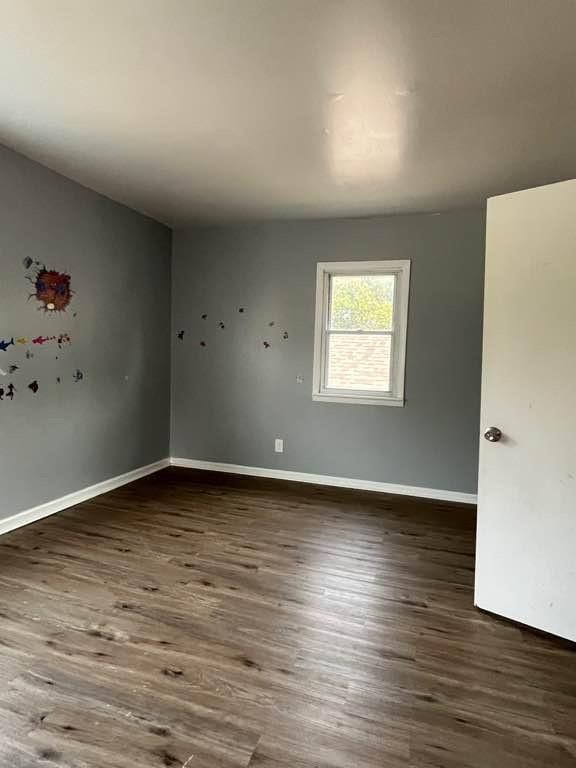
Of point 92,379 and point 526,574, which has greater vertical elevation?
point 92,379

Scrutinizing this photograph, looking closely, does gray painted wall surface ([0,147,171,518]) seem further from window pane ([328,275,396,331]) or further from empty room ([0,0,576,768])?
window pane ([328,275,396,331])

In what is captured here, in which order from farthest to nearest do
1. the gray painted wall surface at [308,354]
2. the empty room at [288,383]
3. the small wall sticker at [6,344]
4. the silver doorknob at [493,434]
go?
the gray painted wall surface at [308,354]
the small wall sticker at [6,344]
the silver doorknob at [493,434]
the empty room at [288,383]

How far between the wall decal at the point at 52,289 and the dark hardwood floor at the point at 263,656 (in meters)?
1.58

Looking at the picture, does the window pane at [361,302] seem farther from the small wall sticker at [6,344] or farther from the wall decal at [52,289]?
the small wall sticker at [6,344]

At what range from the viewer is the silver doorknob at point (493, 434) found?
2.15 meters

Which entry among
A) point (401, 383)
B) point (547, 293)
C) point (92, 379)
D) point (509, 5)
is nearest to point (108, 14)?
point (509, 5)

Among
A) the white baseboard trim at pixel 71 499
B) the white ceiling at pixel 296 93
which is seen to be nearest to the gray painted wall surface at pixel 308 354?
the white baseboard trim at pixel 71 499

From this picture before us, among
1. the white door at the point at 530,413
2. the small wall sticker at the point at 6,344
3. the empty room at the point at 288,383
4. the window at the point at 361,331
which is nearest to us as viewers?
the empty room at the point at 288,383

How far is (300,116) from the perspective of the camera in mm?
2311

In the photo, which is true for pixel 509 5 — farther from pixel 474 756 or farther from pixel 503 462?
pixel 474 756

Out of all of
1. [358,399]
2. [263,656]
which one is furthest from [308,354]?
[263,656]

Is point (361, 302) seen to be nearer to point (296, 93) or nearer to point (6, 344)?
point (296, 93)

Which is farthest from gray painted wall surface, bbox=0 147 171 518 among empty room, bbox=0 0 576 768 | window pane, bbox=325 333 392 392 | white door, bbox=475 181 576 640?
white door, bbox=475 181 576 640

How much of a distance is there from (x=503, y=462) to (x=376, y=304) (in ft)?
7.26
